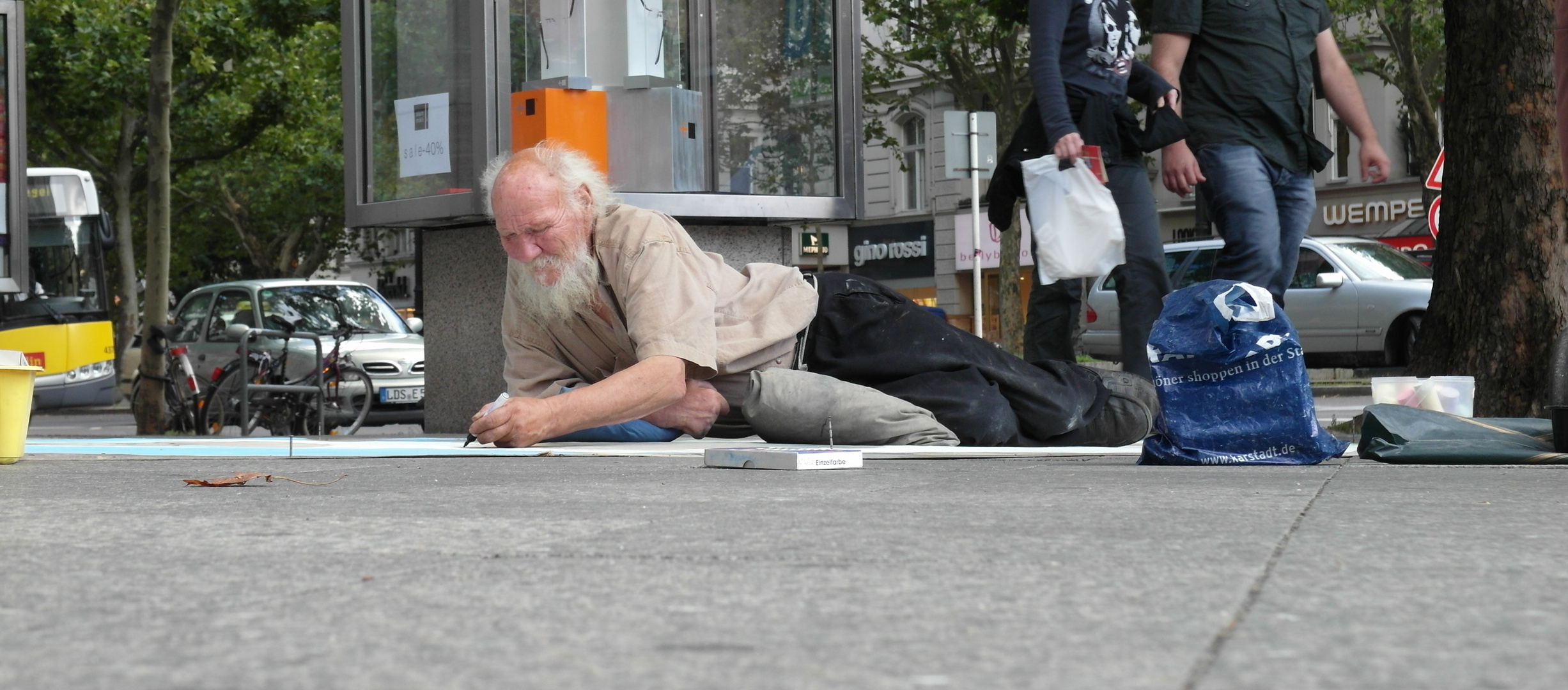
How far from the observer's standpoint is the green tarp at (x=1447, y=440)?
15.1 ft

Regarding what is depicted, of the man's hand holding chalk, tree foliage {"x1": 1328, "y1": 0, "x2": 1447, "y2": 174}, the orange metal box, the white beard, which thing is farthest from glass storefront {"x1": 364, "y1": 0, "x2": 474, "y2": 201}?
tree foliage {"x1": 1328, "y1": 0, "x2": 1447, "y2": 174}

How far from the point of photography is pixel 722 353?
17.1 feet

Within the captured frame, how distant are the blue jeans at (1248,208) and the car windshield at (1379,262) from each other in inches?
415

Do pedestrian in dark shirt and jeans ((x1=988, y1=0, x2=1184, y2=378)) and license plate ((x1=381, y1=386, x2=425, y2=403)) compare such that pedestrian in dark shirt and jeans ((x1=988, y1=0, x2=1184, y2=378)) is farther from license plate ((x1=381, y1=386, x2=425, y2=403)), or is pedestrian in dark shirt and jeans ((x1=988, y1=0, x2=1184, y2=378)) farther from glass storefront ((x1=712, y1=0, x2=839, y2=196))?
license plate ((x1=381, y1=386, x2=425, y2=403))

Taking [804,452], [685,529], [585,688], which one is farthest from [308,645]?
[804,452]

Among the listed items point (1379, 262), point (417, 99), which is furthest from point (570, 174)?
point (1379, 262)

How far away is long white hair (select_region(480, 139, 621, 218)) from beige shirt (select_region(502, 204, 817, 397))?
2.6 inches

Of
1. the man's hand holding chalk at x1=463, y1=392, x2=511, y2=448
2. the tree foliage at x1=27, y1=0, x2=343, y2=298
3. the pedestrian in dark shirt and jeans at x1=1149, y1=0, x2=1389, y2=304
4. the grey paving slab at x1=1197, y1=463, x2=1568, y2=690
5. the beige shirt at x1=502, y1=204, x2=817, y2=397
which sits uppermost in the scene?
the tree foliage at x1=27, y1=0, x2=343, y2=298

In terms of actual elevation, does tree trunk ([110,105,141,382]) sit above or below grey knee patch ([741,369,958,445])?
above

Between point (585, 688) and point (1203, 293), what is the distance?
11.3 feet

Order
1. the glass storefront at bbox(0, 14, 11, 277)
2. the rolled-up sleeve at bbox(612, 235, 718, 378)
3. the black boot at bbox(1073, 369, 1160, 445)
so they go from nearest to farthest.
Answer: the rolled-up sleeve at bbox(612, 235, 718, 378), the black boot at bbox(1073, 369, 1160, 445), the glass storefront at bbox(0, 14, 11, 277)

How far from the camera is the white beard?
500 centimetres

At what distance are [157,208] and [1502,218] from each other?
34.4 feet

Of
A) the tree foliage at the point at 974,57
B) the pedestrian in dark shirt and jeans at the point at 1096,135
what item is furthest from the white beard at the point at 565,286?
the tree foliage at the point at 974,57
